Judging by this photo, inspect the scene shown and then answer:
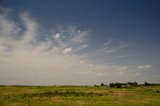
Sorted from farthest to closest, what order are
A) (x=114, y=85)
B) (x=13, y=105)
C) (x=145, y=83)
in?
1. (x=145, y=83)
2. (x=114, y=85)
3. (x=13, y=105)

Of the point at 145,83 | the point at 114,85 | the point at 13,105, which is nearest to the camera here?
the point at 13,105

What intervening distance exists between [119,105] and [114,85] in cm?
9669

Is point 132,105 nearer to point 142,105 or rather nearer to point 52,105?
point 142,105

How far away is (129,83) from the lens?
143m

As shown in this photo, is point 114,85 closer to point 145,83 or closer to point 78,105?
point 145,83

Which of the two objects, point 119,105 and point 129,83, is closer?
point 119,105

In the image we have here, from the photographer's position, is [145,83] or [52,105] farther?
[145,83]

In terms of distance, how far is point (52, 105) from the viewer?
33.3 metres

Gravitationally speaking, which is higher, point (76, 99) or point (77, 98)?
point (77, 98)

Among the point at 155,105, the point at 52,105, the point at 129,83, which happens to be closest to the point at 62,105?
the point at 52,105

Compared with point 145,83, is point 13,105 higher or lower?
lower

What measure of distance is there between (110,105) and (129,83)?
11385 centimetres

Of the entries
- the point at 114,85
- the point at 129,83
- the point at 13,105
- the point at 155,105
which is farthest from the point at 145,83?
the point at 13,105

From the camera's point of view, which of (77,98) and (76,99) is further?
(77,98)
